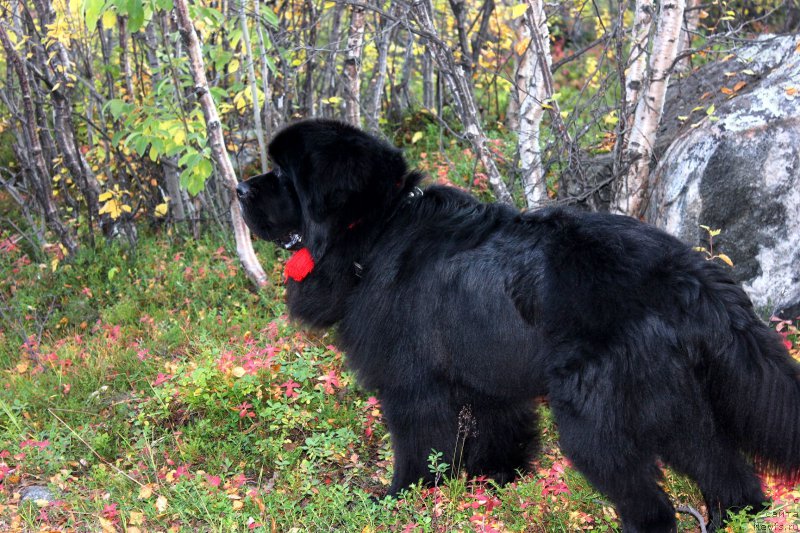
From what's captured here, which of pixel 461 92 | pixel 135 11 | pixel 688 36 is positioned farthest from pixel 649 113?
pixel 135 11

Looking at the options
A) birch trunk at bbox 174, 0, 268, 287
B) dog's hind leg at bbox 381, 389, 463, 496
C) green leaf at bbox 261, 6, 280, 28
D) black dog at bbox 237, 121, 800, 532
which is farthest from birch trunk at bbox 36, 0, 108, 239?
dog's hind leg at bbox 381, 389, 463, 496

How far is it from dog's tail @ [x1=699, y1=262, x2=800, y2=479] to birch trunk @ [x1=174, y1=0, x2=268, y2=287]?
3.28m

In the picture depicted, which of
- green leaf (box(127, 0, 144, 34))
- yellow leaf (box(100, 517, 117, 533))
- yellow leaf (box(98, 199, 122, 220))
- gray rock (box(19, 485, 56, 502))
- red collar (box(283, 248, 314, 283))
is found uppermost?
green leaf (box(127, 0, 144, 34))

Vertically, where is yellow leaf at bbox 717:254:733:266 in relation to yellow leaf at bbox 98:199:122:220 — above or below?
above

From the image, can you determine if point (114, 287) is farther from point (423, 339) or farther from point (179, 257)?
point (423, 339)

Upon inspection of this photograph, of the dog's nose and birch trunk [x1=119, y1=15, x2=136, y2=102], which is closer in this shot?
the dog's nose

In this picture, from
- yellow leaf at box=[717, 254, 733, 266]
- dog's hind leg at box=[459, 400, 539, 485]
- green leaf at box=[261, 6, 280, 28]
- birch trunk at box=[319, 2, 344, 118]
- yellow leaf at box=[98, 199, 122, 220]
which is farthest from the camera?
birch trunk at box=[319, 2, 344, 118]

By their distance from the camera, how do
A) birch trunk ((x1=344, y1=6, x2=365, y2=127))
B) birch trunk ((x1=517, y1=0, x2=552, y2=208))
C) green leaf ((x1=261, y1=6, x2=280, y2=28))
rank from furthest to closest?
1. birch trunk ((x1=344, y1=6, x2=365, y2=127))
2. birch trunk ((x1=517, y1=0, x2=552, y2=208))
3. green leaf ((x1=261, y1=6, x2=280, y2=28))

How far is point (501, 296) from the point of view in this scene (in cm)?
308

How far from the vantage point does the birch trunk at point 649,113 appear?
4.49 meters

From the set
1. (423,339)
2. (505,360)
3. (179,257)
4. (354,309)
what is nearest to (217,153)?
(179,257)

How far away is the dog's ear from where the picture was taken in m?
3.44

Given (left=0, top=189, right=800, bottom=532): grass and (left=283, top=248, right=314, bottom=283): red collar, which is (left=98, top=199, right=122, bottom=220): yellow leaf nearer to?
(left=0, top=189, right=800, bottom=532): grass

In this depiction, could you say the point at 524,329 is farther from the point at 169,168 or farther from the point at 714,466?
the point at 169,168
